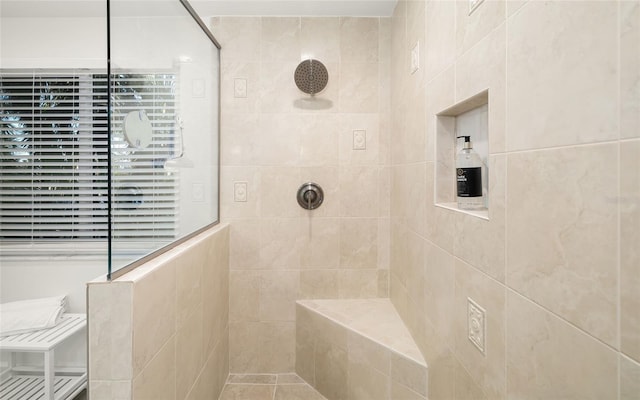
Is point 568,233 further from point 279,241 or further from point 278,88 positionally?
point 278,88

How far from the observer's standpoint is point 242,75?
198 cm

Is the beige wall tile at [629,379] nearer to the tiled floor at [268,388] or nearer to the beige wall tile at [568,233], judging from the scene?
the beige wall tile at [568,233]

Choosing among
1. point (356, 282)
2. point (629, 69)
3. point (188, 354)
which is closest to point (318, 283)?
point (356, 282)

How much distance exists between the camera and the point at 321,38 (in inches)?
77.9

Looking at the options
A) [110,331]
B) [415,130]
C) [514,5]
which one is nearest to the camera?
[514,5]

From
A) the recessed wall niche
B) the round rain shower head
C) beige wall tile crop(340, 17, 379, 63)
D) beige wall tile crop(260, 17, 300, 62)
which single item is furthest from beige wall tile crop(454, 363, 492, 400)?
beige wall tile crop(260, 17, 300, 62)

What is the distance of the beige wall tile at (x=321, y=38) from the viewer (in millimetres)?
1973

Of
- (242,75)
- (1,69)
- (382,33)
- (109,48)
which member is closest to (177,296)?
(109,48)

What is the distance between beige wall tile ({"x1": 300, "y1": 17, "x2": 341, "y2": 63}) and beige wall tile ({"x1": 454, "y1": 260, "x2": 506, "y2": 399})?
1.59 metres

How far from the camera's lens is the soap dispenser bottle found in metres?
1.02

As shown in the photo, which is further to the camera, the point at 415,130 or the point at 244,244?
the point at 244,244

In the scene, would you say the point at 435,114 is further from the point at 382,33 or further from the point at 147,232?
the point at 147,232

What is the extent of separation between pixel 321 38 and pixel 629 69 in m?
1.83

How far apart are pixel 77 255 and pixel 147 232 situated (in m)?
1.14
